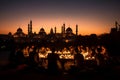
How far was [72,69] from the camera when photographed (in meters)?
14.5

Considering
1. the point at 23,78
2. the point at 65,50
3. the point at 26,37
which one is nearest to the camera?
the point at 23,78

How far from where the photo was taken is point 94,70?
14.1 meters

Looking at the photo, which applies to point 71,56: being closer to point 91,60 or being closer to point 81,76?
point 91,60

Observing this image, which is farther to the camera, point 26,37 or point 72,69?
point 26,37

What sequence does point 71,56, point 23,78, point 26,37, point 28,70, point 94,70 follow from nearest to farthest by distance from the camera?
point 23,78, point 94,70, point 28,70, point 71,56, point 26,37

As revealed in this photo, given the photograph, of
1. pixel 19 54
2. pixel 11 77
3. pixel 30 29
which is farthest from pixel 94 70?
pixel 30 29

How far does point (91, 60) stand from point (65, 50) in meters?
6.66

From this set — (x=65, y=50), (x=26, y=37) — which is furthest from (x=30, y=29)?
(x=65, y=50)

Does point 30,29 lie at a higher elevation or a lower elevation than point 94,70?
higher

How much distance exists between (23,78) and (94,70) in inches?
229

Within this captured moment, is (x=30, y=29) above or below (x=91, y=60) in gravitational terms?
above

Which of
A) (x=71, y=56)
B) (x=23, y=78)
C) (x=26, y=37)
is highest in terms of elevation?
(x=26, y=37)

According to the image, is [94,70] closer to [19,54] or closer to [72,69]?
[72,69]

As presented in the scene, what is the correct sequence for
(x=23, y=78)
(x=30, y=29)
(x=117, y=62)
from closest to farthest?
(x=23, y=78) < (x=117, y=62) < (x=30, y=29)
